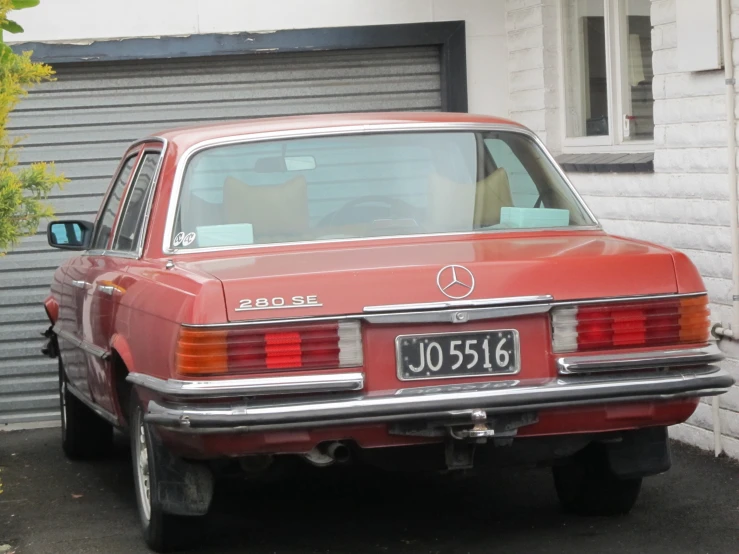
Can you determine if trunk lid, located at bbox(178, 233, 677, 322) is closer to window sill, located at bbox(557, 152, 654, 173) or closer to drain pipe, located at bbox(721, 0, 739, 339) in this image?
drain pipe, located at bbox(721, 0, 739, 339)

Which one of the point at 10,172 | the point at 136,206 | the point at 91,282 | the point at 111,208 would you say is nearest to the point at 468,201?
the point at 136,206

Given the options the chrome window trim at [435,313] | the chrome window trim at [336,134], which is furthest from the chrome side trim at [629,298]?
the chrome window trim at [336,134]

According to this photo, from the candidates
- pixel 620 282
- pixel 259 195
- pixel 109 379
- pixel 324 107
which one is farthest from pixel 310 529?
pixel 324 107

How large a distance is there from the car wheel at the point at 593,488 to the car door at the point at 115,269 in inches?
79.3

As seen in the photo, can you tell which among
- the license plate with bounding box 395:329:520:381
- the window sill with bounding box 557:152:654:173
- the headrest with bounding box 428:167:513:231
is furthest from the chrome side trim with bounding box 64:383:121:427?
the window sill with bounding box 557:152:654:173

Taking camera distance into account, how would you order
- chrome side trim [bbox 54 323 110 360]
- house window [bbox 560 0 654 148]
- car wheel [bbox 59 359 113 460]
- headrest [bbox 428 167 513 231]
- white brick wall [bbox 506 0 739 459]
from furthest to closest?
house window [bbox 560 0 654 148] < car wheel [bbox 59 359 113 460] < white brick wall [bbox 506 0 739 459] < chrome side trim [bbox 54 323 110 360] < headrest [bbox 428 167 513 231]

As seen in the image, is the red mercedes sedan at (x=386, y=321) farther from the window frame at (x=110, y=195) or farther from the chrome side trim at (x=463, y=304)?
the window frame at (x=110, y=195)

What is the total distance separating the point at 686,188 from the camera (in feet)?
25.2

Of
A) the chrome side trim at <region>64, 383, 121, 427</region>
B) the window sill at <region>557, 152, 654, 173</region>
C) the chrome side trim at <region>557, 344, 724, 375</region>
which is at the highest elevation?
the window sill at <region>557, 152, 654, 173</region>

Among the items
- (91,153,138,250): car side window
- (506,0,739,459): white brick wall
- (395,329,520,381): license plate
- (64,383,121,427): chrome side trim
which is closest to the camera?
(395,329,520,381): license plate

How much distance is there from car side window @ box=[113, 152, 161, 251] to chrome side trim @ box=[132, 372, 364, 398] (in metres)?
1.45

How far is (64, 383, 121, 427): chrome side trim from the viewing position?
638 cm

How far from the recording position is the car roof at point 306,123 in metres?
6.07

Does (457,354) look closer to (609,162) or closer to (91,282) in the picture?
(91,282)
